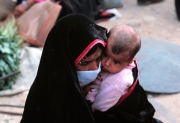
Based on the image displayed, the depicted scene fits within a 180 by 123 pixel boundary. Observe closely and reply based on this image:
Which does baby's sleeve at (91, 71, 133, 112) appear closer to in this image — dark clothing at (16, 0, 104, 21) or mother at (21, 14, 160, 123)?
mother at (21, 14, 160, 123)

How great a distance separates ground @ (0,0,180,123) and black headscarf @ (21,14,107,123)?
1.72 m

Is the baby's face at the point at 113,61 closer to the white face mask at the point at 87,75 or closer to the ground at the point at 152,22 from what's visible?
the white face mask at the point at 87,75

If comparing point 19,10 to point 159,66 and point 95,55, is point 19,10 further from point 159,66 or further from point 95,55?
point 95,55

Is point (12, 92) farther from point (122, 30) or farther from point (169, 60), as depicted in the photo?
point (122, 30)

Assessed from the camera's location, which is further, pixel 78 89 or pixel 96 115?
pixel 96 115

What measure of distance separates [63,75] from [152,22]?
393cm

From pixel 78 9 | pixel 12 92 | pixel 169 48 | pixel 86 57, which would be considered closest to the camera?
pixel 86 57

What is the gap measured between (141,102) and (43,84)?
0.64 meters

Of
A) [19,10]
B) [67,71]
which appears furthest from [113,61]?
[19,10]

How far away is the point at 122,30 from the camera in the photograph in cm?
197

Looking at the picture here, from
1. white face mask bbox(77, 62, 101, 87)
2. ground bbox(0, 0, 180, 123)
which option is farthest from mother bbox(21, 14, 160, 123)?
ground bbox(0, 0, 180, 123)

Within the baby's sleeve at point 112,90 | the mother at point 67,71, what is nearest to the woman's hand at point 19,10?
the mother at point 67,71

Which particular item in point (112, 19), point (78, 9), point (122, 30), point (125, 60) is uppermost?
point (122, 30)

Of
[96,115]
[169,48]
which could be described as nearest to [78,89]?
[96,115]
